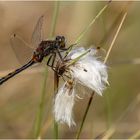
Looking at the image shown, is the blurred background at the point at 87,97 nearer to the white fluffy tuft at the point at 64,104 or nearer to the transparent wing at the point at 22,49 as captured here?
the transparent wing at the point at 22,49

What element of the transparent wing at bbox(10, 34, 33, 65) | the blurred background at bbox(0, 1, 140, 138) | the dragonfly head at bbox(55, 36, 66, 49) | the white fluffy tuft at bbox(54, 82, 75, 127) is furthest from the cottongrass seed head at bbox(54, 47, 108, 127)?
the blurred background at bbox(0, 1, 140, 138)

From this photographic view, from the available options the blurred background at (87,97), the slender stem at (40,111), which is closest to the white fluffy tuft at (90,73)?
the slender stem at (40,111)

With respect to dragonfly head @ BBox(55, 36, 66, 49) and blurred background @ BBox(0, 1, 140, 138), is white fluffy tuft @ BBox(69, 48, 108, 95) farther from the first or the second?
blurred background @ BBox(0, 1, 140, 138)

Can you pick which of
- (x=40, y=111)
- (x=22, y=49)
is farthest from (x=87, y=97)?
(x=40, y=111)

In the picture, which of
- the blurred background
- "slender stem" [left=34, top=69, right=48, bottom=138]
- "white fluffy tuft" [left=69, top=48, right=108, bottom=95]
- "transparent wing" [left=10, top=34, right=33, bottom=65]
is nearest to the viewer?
"white fluffy tuft" [left=69, top=48, right=108, bottom=95]

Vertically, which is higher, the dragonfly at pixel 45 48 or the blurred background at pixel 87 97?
the dragonfly at pixel 45 48

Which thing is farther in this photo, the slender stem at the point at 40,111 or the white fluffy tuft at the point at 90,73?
the slender stem at the point at 40,111
